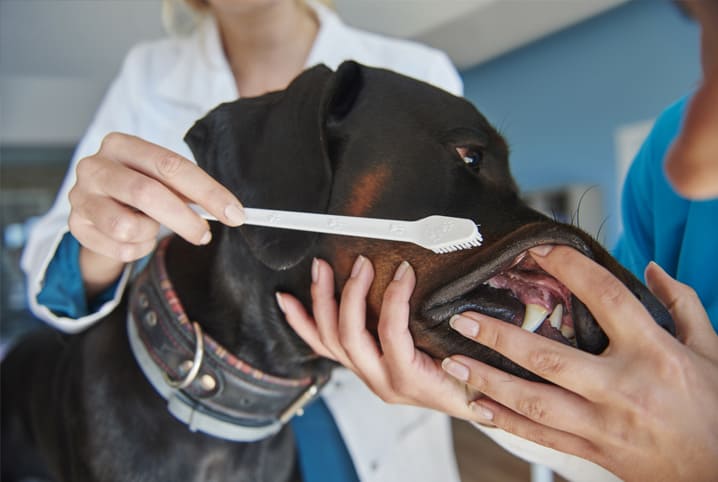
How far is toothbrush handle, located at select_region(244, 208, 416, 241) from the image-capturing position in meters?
0.65

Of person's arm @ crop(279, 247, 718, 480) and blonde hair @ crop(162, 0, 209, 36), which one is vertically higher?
person's arm @ crop(279, 247, 718, 480)

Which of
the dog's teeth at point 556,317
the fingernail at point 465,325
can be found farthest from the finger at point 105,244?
the dog's teeth at point 556,317

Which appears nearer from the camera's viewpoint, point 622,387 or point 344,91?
point 622,387

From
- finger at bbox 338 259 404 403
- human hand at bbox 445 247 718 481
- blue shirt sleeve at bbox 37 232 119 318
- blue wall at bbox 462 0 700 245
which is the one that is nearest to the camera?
human hand at bbox 445 247 718 481

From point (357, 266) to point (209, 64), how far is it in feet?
2.39

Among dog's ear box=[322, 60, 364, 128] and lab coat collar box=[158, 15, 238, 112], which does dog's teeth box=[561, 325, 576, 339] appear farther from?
lab coat collar box=[158, 15, 238, 112]

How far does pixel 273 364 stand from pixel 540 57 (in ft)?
9.16

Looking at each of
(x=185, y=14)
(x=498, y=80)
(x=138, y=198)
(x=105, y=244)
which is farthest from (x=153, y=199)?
(x=498, y=80)

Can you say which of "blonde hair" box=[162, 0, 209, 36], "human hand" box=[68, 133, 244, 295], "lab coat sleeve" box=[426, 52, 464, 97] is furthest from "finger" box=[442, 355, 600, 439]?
"blonde hair" box=[162, 0, 209, 36]

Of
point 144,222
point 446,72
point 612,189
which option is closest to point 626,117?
point 612,189

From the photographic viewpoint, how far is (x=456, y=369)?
69 centimetres

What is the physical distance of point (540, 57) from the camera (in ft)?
10.2

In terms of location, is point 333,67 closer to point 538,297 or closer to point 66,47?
point 66,47

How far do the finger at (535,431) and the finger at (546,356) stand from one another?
0.08 meters
